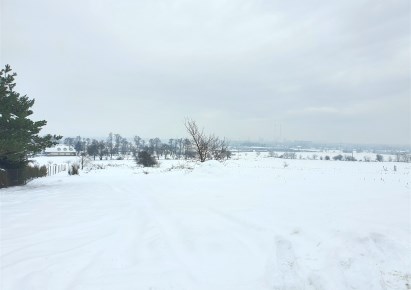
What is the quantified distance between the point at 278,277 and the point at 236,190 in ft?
23.7

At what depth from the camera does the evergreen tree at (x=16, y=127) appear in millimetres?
18922

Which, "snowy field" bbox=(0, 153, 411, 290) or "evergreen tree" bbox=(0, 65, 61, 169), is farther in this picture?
"evergreen tree" bbox=(0, 65, 61, 169)

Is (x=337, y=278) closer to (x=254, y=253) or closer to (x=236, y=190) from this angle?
(x=254, y=253)

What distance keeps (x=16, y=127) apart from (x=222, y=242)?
17582mm

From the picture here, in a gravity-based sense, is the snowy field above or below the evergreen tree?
below

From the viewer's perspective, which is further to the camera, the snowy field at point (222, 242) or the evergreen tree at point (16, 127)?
the evergreen tree at point (16, 127)

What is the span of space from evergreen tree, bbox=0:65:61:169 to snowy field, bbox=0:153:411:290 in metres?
9.14

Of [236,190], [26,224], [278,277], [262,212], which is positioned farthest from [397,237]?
[26,224]

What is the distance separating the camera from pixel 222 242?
6.83 metres

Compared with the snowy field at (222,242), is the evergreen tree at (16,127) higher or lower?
higher

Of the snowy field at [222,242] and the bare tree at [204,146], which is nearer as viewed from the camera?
the snowy field at [222,242]

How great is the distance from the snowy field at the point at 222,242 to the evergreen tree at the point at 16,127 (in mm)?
9136

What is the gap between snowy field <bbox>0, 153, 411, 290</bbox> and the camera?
4.99 m

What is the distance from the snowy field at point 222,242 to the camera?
4988mm
